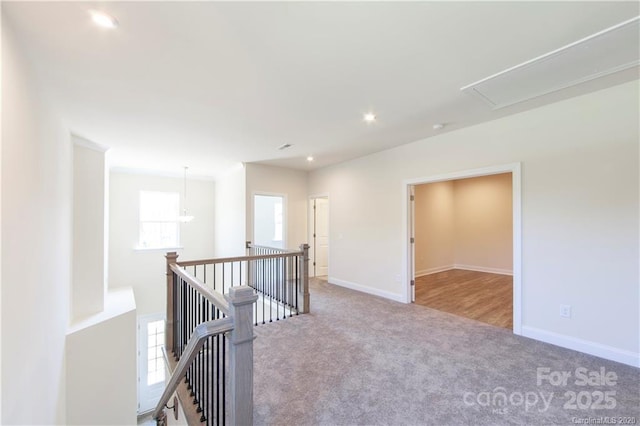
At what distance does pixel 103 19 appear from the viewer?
161 centimetres

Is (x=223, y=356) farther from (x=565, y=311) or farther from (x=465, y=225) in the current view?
(x=465, y=225)

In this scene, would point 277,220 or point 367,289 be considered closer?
point 367,289

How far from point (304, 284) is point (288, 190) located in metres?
2.79

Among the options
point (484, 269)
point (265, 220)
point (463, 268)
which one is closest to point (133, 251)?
point (265, 220)

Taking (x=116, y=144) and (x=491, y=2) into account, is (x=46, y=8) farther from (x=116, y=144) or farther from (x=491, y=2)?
(x=116, y=144)

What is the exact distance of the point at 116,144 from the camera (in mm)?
4238

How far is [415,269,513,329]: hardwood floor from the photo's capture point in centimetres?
379

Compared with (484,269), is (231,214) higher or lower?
higher

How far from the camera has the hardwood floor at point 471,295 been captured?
3793mm

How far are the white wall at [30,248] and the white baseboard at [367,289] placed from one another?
13.9ft

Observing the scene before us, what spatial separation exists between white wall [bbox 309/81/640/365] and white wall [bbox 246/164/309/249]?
341 centimetres

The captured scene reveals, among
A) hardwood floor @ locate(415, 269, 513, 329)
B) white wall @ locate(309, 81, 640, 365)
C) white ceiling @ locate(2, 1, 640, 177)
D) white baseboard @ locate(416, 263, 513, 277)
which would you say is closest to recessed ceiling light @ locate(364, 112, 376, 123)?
white ceiling @ locate(2, 1, 640, 177)

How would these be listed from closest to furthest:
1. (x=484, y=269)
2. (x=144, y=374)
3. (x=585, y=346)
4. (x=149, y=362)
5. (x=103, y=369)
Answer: (x=585, y=346) → (x=103, y=369) → (x=144, y=374) → (x=149, y=362) → (x=484, y=269)

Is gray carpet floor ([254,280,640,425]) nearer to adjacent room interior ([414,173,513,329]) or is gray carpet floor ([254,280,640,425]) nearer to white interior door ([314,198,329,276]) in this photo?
adjacent room interior ([414,173,513,329])
